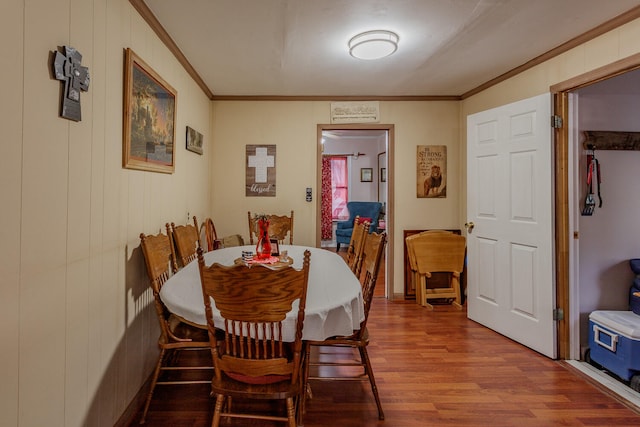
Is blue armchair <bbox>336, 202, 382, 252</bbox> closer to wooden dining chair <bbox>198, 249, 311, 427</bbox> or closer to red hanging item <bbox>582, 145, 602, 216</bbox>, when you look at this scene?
red hanging item <bbox>582, 145, 602, 216</bbox>

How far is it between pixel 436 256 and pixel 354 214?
3.70 m

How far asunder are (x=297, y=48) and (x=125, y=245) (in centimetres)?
189

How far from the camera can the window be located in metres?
8.02

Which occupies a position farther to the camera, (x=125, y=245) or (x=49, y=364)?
(x=125, y=245)

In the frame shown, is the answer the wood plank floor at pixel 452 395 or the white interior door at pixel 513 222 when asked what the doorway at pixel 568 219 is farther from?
the wood plank floor at pixel 452 395

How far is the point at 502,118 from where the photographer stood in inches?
116

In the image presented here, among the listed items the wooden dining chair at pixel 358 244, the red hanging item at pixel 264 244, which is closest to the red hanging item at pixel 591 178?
the wooden dining chair at pixel 358 244

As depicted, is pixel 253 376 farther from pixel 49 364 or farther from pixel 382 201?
pixel 382 201

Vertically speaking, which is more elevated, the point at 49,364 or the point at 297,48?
the point at 297,48

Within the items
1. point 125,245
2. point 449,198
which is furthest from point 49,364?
point 449,198

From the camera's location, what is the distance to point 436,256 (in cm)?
→ 376

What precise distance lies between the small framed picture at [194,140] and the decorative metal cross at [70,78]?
1595 millimetres

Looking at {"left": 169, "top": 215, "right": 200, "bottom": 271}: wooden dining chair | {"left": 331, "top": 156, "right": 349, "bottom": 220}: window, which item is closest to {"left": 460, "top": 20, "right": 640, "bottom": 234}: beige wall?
{"left": 169, "top": 215, "right": 200, "bottom": 271}: wooden dining chair

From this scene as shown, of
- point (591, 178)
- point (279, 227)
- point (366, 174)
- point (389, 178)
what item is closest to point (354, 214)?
point (366, 174)
